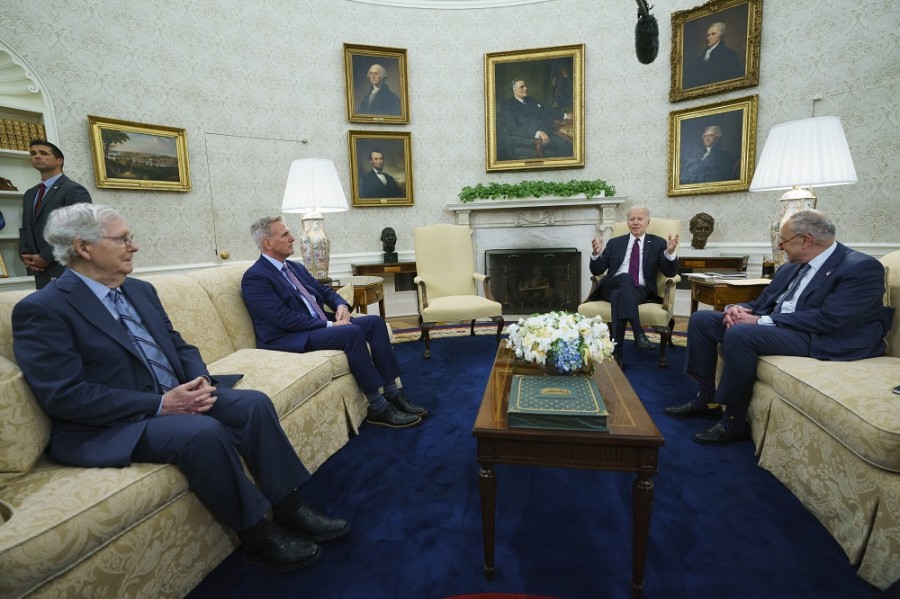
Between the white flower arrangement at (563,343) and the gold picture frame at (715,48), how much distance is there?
4.66m

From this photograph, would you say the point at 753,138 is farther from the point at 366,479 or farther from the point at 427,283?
the point at 366,479

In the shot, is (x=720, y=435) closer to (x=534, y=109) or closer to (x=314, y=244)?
(x=314, y=244)

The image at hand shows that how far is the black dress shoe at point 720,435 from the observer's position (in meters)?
2.55

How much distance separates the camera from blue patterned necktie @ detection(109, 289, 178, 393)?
1830mm

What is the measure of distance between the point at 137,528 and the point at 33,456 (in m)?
0.45

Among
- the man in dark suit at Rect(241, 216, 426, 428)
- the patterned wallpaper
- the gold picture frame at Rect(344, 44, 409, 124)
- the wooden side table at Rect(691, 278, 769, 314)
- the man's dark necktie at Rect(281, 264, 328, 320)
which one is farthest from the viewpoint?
the gold picture frame at Rect(344, 44, 409, 124)

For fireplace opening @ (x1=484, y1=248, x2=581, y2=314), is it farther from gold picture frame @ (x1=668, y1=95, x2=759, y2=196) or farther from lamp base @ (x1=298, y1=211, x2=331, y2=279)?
lamp base @ (x1=298, y1=211, x2=331, y2=279)

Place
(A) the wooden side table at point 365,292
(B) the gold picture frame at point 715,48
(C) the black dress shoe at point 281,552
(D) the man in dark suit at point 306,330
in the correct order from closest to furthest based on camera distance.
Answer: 1. (C) the black dress shoe at point 281,552
2. (D) the man in dark suit at point 306,330
3. (A) the wooden side table at point 365,292
4. (B) the gold picture frame at point 715,48

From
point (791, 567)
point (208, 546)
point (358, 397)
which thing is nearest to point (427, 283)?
point (358, 397)

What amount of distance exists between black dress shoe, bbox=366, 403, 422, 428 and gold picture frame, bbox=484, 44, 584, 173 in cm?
416

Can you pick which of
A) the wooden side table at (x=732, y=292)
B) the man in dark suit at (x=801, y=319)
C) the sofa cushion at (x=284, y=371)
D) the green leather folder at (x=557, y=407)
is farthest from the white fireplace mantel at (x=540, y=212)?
the green leather folder at (x=557, y=407)

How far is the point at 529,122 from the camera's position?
603 cm

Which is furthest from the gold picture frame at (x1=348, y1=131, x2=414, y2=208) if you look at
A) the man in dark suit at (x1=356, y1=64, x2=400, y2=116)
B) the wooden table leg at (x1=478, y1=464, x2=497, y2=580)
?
the wooden table leg at (x1=478, y1=464, x2=497, y2=580)

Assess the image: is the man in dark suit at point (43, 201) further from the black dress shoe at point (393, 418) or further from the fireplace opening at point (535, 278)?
the fireplace opening at point (535, 278)
